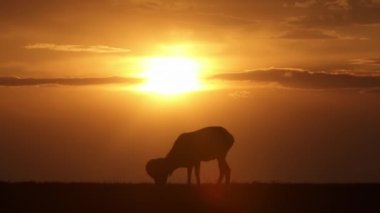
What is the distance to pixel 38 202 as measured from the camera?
22859mm

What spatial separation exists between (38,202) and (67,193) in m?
2.29

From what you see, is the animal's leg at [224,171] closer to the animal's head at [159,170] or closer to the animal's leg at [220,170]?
the animal's leg at [220,170]

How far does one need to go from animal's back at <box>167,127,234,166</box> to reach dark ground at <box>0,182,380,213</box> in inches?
166

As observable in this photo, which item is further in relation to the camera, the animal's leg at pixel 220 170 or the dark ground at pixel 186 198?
the animal's leg at pixel 220 170

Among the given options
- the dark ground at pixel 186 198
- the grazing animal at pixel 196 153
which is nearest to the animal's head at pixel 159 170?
the grazing animal at pixel 196 153

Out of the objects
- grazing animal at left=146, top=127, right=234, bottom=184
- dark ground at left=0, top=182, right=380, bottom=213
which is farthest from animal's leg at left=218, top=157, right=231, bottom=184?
dark ground at left=0, top=182, right=380, bottom=213

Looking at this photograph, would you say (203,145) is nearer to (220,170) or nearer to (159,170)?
(220,170)

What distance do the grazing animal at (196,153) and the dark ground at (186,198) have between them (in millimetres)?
4141

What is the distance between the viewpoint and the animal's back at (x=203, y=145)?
3278cm

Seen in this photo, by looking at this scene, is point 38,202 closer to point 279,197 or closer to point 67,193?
point 67,193

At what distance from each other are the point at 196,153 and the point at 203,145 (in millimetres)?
549

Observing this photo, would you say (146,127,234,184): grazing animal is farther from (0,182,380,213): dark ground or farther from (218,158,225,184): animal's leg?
(0,182,380,213): dark ground

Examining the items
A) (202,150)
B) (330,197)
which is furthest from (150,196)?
(202,150)

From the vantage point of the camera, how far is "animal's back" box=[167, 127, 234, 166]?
32781 millimetres
